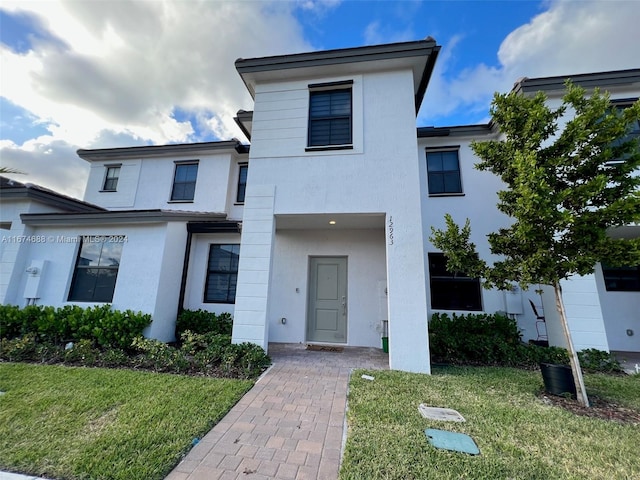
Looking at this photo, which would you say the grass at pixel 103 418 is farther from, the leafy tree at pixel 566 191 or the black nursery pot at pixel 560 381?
the black nursery pot at pixel 560 381

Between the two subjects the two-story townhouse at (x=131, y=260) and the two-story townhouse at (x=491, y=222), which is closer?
the two-story townhouse at (x=491, y=222)

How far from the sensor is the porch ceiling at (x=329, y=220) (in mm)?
5773

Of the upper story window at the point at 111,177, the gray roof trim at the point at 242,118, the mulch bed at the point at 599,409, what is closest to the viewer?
the mulch bed at the point at 599,409

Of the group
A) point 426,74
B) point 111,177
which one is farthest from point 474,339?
point 111,177

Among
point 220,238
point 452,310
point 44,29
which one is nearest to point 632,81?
point 452,310

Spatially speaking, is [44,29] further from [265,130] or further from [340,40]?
[340,40]

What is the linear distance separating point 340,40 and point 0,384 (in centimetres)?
1011

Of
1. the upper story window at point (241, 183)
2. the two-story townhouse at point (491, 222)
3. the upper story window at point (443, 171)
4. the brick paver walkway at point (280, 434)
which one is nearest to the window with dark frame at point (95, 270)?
the upper story window at point (241, 183)

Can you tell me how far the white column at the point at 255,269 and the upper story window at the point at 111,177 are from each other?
870 cm

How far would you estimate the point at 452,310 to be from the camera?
7.28 m

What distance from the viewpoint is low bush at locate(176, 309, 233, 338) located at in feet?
22.4

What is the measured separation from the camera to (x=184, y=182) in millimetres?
10219

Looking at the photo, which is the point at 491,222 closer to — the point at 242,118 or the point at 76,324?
the point at 242,118

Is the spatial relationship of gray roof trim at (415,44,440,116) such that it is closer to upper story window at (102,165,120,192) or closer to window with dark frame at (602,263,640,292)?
window with dark frame at (602,263,640,292)
